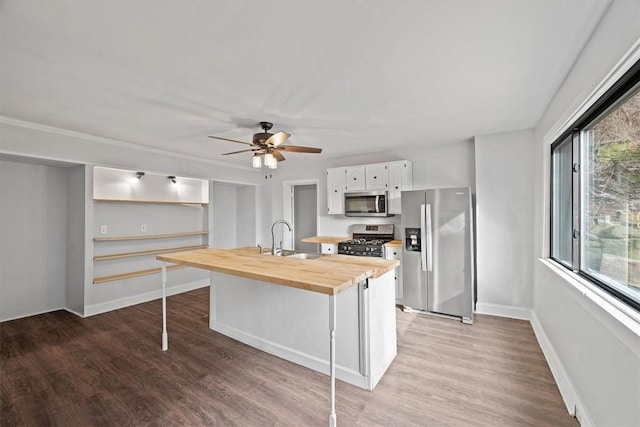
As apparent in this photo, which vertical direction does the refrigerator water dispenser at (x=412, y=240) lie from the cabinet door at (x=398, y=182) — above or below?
below

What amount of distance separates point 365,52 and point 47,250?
15.7 feet

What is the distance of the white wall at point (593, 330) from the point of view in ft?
3.93

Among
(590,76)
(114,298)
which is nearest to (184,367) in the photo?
(114,298)

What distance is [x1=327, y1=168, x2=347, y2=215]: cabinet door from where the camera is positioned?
4.78 metres

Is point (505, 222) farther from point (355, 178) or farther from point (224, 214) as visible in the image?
point (224, 214)

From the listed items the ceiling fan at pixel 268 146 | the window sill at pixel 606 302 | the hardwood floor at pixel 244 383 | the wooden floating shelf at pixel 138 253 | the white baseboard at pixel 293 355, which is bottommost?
the hardwood floor at pixel 244 383

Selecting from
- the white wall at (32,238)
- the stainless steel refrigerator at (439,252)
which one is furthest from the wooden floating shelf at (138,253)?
the stainless steel refrigerator at (439,252)

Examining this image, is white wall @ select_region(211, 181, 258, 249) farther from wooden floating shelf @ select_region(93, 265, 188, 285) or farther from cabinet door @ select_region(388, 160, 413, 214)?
cabinet door @ select_region(388, 160, 413, 214)

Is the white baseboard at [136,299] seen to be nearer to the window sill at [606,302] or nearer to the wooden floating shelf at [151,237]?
the wooden floating shelf at [151,237]

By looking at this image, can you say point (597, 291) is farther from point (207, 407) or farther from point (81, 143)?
point (81, 143)

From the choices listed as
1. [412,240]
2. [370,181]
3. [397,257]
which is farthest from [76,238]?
[412,240]

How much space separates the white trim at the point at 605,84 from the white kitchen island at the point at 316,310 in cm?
164

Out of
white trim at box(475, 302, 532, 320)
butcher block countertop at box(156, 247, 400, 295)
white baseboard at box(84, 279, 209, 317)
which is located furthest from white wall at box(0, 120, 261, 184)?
white trim at box(475, 302, 532, 320)

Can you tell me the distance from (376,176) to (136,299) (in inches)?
165
